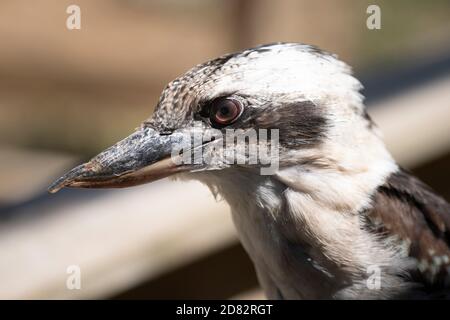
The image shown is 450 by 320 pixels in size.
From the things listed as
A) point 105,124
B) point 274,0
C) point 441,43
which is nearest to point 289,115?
point 441,43

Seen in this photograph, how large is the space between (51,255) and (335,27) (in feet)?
26.6

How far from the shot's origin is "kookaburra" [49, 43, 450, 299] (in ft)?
11.2

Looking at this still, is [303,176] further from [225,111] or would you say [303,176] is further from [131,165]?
[131,165]

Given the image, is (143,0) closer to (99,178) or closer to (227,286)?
(227,286)

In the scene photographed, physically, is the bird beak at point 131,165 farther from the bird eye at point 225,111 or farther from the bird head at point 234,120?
the bird eye at point 225,111

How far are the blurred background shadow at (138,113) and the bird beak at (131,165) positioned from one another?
1241mm

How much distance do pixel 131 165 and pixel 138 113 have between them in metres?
7.27

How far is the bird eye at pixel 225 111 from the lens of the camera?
339 centimetres

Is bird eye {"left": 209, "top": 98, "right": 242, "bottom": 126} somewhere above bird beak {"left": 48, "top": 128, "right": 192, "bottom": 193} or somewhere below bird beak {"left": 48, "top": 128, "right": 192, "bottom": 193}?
above

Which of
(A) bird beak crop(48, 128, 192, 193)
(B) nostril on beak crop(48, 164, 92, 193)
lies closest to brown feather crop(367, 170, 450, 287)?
(A) bird beak crop(48, 128, 192, 193)

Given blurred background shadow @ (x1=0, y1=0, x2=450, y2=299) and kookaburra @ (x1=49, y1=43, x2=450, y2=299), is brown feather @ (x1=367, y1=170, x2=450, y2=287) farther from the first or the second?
blurred background shadow @ (x1=0, y1=0, x2=450, y2=299)

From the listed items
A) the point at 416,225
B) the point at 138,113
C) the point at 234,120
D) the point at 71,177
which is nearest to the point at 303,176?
the point at 234,120

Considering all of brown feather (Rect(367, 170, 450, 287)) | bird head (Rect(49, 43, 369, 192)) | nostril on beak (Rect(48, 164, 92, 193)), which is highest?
bird head (Rect(49, 43, 369, 192))

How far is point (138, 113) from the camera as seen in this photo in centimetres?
1059
